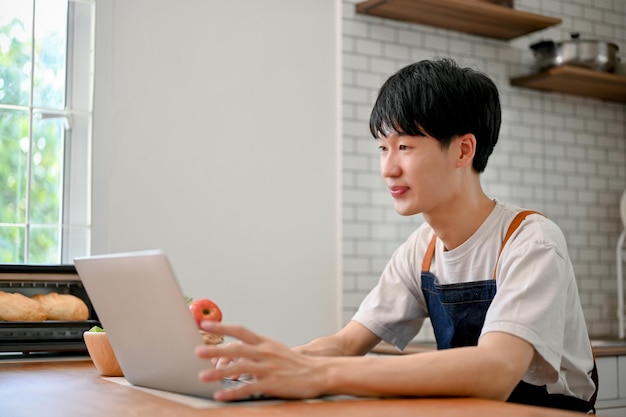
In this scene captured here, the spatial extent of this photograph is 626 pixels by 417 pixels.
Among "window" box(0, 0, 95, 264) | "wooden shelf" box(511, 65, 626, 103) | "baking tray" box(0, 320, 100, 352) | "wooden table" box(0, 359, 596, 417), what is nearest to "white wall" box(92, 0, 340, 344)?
"window" box(0, 0, 95, 264)

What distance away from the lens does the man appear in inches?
59.8

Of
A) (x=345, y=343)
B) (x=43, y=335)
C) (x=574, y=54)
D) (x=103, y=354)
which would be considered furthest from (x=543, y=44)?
(x=103, y=354)

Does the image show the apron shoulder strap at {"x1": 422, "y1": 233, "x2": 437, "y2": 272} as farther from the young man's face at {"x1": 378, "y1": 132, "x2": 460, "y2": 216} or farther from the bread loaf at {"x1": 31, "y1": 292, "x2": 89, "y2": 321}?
the bread loaf at {"x1": 31, "y1": 292, "x2": 89, "y2": 321}

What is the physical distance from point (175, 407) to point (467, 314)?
0.99 m

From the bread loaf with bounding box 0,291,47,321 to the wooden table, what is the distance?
75 cm

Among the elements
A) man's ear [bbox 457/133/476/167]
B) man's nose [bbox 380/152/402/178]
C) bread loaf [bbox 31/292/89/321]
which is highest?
man's ear [bbox 457/133/476/167]

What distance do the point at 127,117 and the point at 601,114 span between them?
121 inches

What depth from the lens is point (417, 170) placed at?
2.04 meters

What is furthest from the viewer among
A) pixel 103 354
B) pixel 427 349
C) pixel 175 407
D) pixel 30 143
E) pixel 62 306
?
pixel 427 349

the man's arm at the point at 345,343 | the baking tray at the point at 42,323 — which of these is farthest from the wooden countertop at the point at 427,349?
the baking tray at the point at 42,323

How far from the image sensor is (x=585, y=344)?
2.02 m

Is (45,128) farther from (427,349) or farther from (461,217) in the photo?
(461,217)

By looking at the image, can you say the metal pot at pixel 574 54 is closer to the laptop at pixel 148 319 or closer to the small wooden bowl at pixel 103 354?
the small wooden bowl at pixel 103 354

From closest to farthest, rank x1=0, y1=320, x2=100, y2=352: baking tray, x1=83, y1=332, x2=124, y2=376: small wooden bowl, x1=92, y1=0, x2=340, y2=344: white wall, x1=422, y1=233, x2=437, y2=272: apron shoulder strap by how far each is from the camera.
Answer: x1=83, y1=332, x2=124, y2=376: small wooden bowl
x1=422, y1=233, x2=437, y2=272: apron shoulder strap
x1=0, y1=320, x2=100, y2=352: baking tray
x1=92, y1=0, x2=340, y2=344: white wall
